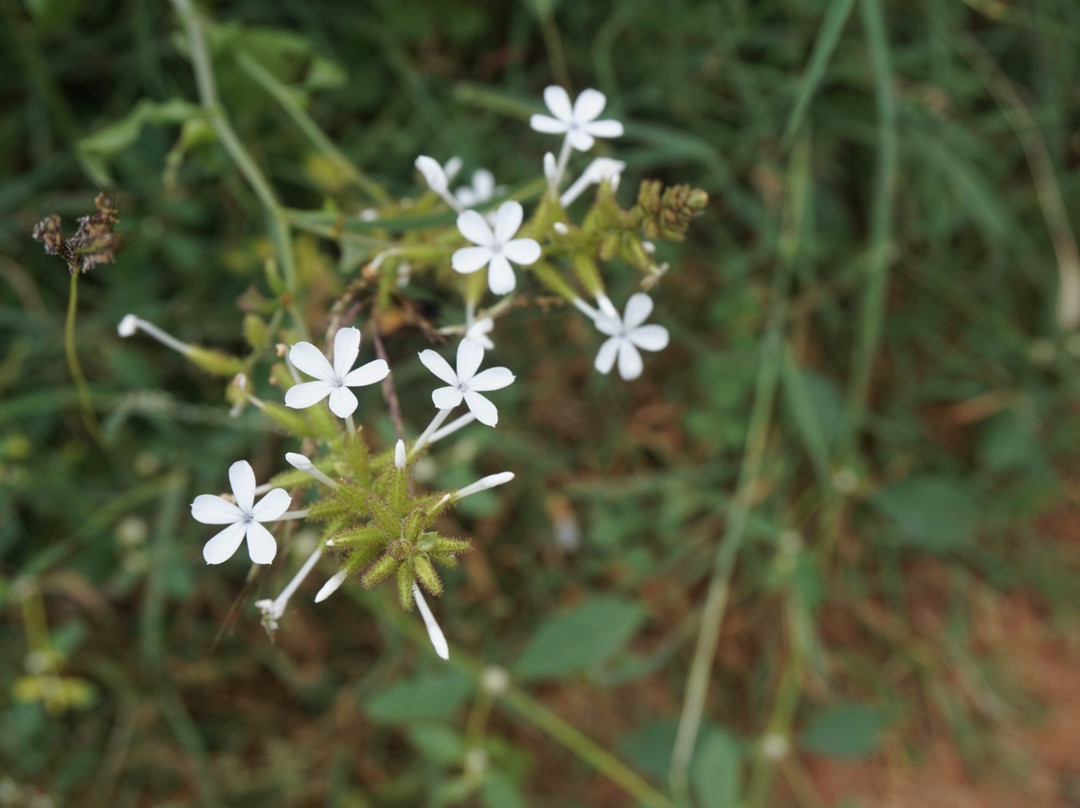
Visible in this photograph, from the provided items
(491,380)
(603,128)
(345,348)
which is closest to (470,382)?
(491,380)

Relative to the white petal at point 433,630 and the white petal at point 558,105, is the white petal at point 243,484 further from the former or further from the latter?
the white petal at point 558,105

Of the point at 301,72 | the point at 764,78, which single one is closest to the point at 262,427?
the point at 301,72

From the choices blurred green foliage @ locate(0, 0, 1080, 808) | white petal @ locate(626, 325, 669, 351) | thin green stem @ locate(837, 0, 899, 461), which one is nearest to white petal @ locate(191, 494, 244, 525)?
white petal @ locate(626, 325, 669, 351)

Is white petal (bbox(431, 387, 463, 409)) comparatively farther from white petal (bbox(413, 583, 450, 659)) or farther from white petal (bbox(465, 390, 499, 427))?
white petal (bbox(413, 583, 450, 659))

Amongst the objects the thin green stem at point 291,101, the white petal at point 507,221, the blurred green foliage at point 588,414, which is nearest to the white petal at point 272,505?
the white petal at point 507,221

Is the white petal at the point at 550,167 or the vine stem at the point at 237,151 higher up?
the white petal at the point at 550,167

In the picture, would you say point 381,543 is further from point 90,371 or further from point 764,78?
point 764,78

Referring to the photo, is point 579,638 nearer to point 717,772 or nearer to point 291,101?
point 717,772
